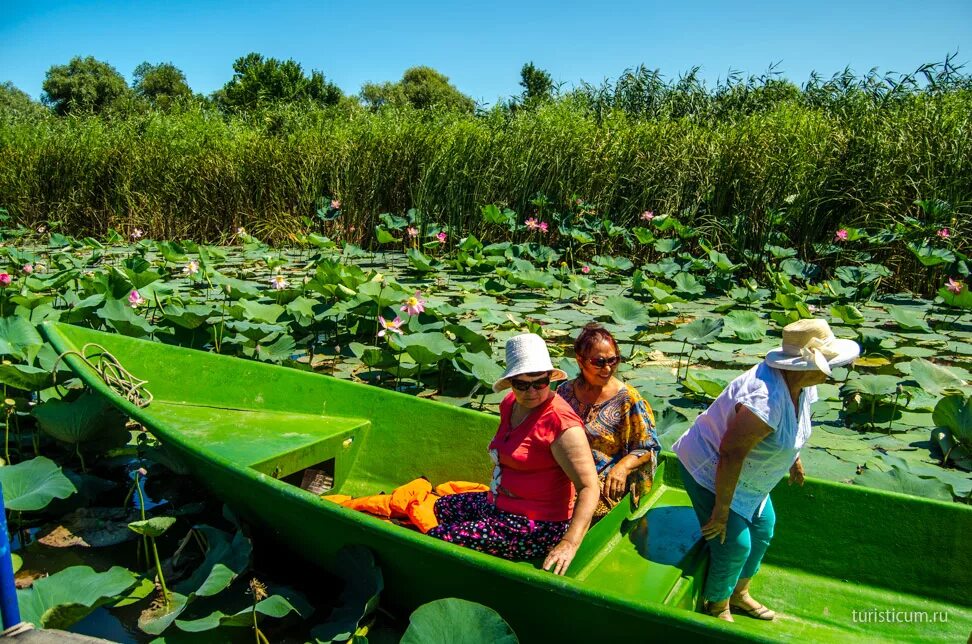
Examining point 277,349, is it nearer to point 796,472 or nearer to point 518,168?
point 796,472

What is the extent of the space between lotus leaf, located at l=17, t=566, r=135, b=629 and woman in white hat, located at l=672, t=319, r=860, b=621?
1.72 meters

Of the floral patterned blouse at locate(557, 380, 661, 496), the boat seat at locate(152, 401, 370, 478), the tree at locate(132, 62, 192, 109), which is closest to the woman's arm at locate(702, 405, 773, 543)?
the floral patterned blouse at locate(557, 380, 661, 496)

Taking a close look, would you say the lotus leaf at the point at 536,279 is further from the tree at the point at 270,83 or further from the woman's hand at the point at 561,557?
the tree at the point at 270,83

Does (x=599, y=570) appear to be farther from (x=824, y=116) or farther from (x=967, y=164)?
(x=824, y=116)

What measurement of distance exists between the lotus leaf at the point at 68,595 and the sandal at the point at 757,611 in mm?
1859

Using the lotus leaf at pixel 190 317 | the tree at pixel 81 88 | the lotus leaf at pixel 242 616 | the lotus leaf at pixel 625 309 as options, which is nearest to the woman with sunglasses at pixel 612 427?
the lotus leaf at pixel 242 616

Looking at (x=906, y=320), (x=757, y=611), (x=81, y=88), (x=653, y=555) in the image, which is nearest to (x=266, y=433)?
(x=653, y=555)

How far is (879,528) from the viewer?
8.42 ft

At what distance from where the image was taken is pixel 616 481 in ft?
8.13

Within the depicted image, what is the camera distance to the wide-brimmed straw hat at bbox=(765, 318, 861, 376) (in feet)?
6.47

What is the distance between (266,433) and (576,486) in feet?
5.13

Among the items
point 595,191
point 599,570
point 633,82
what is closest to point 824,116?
point 595,191

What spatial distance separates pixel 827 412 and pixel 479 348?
182 cm

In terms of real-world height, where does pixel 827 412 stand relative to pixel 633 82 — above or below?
below
